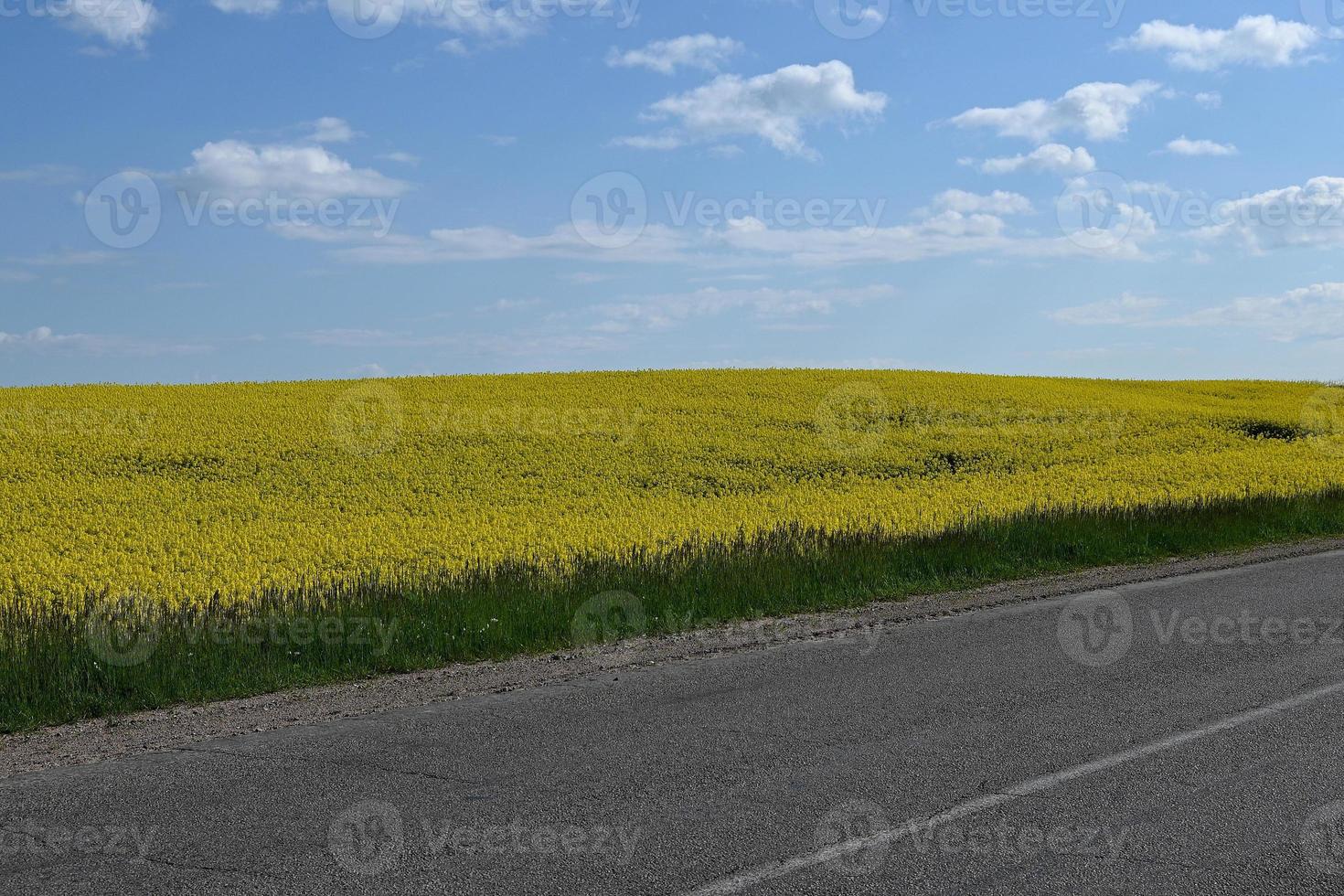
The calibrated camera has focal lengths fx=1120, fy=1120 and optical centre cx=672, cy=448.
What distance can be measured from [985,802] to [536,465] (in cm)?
2029

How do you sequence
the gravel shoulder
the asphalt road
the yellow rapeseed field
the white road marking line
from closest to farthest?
1. the white road marking line
2. the asphalt road
3. the gravel shoulder
4. the yellow rapeseed field

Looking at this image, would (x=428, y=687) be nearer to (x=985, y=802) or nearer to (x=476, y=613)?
(x=476, y=613)

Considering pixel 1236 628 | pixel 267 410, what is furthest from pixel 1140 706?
pixel 267 410

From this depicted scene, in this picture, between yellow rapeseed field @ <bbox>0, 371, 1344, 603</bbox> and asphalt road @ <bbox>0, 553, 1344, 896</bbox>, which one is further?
yellow rapeseed field @ <bbox>0, 371, 1344, 603</bbox>

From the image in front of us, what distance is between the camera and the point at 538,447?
90.2ft

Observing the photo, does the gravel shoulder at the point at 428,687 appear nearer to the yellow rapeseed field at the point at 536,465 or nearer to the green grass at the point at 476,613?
the green grass at the point at 476,613

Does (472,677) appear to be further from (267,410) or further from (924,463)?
(267,410)

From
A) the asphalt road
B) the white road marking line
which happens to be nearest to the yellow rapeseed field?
the asphalt road

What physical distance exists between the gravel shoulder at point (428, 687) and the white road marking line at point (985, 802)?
3462 mm

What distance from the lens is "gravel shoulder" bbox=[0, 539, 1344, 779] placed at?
7.06 meters

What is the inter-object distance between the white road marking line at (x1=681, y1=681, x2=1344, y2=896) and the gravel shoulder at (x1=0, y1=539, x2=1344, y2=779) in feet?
11.4

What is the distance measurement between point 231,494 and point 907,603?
1528 centimetres

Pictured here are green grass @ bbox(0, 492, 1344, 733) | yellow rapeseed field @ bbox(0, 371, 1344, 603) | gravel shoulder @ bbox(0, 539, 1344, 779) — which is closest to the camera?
gravel shoulder @ bbox(0, 539, 1344, 779)

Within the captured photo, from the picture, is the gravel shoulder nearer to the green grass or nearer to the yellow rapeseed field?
the green grass
